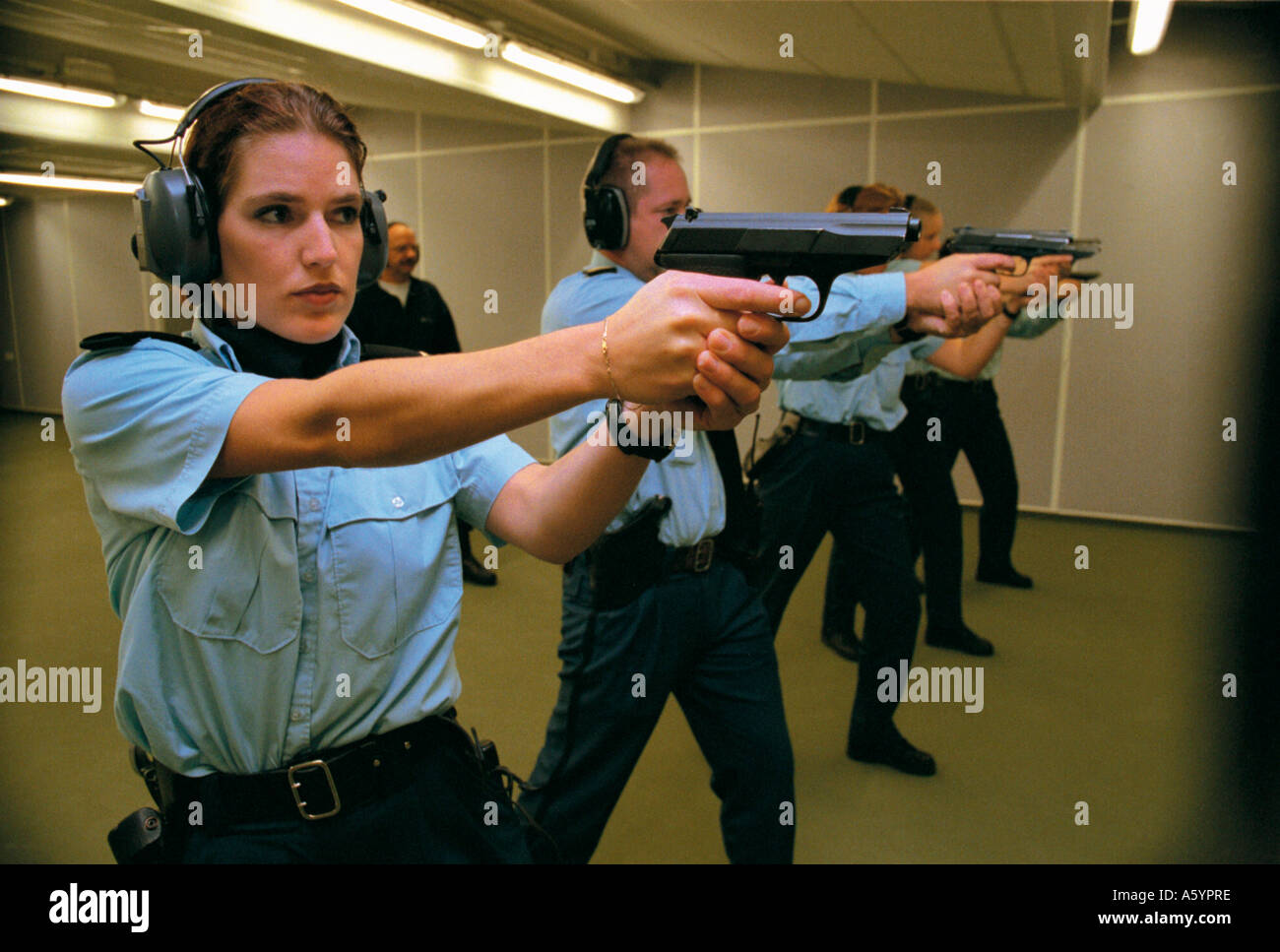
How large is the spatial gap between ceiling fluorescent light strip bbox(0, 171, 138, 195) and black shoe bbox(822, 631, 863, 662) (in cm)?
642

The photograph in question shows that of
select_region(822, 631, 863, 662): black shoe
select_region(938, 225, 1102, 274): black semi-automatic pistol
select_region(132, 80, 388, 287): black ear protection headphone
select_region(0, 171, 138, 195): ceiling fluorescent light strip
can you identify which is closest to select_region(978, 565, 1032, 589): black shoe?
select_region(822, 631, 863, 662): black shoe

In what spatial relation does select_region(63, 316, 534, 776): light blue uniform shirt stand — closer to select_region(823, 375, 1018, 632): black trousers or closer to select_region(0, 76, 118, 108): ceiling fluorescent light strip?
select_region(823, 375, 1018, 632): black trousers

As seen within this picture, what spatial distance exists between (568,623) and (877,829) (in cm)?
116

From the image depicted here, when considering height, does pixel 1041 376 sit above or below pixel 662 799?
Result: above

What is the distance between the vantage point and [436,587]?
1.01 meters

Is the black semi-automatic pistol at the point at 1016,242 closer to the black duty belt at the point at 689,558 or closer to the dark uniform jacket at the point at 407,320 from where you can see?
the black duty belt at the point at 689,558

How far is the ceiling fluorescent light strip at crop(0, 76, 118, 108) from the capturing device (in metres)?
4.47

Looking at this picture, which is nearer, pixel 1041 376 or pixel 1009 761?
pixel 1009 761

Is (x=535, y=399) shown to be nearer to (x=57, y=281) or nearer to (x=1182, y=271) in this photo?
(x=1182, y=271)

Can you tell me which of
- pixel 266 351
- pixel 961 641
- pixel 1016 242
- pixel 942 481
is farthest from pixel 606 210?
pixel 961 641

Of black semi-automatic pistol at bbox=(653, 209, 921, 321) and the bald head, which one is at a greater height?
the bald head

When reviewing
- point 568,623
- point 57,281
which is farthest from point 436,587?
point 57,281

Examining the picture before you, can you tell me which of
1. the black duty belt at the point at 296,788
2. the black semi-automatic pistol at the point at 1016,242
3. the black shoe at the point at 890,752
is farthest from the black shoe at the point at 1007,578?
the black duty belt at the point at 296,788

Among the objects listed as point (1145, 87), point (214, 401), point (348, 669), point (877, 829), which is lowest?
point (877, 829)
